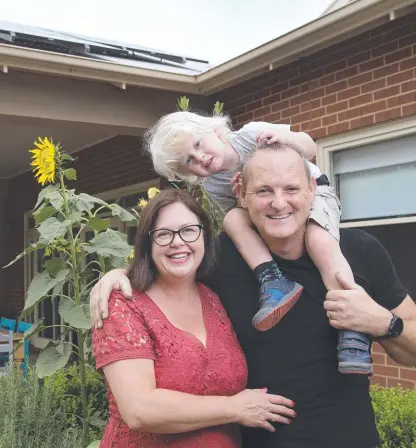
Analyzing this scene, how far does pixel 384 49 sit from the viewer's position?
448 centimetres

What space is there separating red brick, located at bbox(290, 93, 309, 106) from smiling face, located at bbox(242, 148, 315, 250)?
3.41 m

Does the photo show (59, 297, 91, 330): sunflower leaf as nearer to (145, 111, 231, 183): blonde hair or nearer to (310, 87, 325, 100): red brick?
(145, 111, 231, 183): blonde hair

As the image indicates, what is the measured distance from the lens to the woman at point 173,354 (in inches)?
63.9

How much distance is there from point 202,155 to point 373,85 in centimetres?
266

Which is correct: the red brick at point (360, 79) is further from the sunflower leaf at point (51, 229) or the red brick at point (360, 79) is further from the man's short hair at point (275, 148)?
the man's short hair at point (275, 148)

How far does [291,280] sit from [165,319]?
0.42 metres

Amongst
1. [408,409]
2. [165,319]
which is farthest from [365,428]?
[408,409]

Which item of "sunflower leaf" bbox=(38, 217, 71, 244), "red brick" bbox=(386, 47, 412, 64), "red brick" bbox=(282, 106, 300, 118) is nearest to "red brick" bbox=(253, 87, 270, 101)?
"red brick" bbox=(282, 106, 300, 118)

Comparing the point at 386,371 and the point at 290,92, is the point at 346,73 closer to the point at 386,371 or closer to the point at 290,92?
the point at 290,92

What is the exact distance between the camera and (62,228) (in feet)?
10.3

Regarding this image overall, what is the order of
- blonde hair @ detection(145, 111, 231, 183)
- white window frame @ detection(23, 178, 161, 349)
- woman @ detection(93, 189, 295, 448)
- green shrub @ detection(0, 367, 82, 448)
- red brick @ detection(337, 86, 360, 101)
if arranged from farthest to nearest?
white window frame @ detection(23, 178, 161, 349) → red brick @ detection(337, 86, 360, 101) → green shrub @ detection(0, 367, 82, 448) → blonde hair @ detection(145, 111, 231, 183) → woman @ detection(93, 189, 295, 448)

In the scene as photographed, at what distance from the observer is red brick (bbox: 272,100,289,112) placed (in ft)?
17.4

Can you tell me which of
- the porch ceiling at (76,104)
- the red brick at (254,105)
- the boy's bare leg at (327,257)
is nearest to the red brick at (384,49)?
the red brick at (254,105)

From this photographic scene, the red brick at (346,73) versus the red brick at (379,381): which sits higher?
the red brick at (346,73)
